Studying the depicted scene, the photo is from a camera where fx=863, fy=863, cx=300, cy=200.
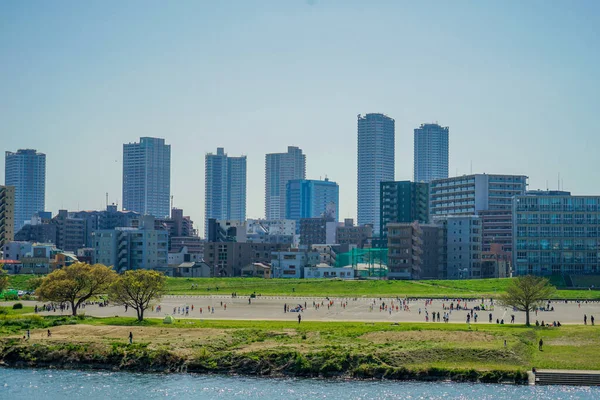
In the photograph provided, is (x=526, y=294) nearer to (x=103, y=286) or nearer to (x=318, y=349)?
(x=318, y=349)

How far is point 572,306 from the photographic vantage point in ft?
418

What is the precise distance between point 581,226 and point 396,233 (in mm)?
39600

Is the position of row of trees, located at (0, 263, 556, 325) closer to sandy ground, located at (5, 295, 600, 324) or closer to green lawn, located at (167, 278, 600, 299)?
sandy ground, located at (5, 295, 600, 324)

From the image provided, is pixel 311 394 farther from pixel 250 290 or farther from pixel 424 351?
pixel 250 290

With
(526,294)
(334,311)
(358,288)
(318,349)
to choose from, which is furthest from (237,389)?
(358,288)

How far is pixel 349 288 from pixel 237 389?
324 ft

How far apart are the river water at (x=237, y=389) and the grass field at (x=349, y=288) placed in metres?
80.9

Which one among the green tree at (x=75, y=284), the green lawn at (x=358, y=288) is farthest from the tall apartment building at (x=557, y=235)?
the green tree at (x=75, y=284)

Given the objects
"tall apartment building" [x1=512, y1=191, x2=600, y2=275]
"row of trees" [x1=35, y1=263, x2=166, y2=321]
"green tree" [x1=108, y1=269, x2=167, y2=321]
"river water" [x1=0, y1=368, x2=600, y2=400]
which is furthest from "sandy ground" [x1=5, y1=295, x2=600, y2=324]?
"tall apartment building" [x1=512, y1=191, x2=600, y2=275]

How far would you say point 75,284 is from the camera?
106 meters

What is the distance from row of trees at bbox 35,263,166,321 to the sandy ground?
3.87 m

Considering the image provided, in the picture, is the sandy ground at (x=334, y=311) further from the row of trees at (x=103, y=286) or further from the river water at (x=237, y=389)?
the river water at (x=237, y=389)

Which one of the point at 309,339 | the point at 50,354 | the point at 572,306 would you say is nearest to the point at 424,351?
the point at 309,339

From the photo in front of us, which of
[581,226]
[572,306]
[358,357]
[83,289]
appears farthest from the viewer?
[581,226]
